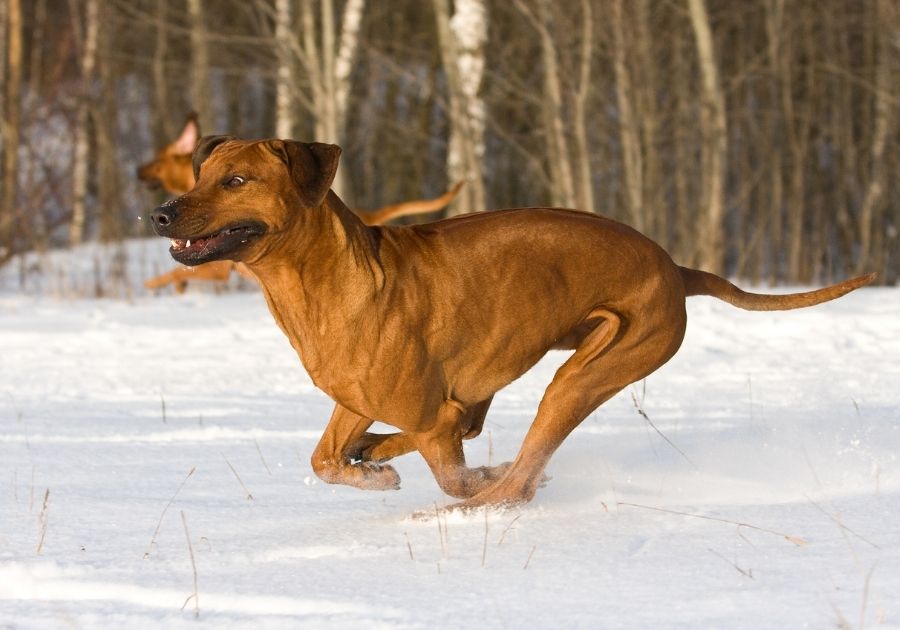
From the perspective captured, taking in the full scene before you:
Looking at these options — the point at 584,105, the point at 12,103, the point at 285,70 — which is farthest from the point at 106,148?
the point at 584,105

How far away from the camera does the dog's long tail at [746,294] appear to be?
4.64 m

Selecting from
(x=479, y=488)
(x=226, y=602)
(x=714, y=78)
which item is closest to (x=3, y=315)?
(x=714, y=78)

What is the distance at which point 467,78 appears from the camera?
13.3 m

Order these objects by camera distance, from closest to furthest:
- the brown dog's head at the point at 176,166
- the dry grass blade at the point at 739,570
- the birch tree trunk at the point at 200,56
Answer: the dry grass blade at the point at 739,570, the brown dog's head at the point at 176,166, the birch tree trunk at the point at 200,56

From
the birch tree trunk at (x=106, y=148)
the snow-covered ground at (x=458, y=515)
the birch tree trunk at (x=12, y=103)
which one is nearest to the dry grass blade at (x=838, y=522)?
the snow-covered ground at (x=458, y=515)

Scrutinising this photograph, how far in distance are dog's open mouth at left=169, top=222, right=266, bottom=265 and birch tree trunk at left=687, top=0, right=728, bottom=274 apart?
9.88 metres

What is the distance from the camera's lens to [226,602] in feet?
10.4

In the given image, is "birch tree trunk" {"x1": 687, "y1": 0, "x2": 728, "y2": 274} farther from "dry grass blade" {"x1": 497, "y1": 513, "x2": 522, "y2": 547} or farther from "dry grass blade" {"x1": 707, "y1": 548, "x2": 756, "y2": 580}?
"dry grass blade" {"x1": 707, "y1": 548, "x2": 756, "y2": 580}

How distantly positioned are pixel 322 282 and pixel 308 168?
0.36 meters

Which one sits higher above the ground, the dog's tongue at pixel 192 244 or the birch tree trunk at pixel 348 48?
the birch tree trunk at pixel 348 48

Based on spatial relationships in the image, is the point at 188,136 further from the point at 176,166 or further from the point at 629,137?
the point at 629,137

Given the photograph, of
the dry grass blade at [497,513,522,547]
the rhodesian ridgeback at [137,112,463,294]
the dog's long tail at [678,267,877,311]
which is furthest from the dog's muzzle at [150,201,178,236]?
the rhodesian ridgeback at [137,112,463,294]

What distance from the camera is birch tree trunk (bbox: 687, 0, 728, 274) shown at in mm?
13023

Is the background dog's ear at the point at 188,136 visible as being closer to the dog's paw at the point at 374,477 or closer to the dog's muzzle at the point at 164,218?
the dog's paw at the point at 374,477
